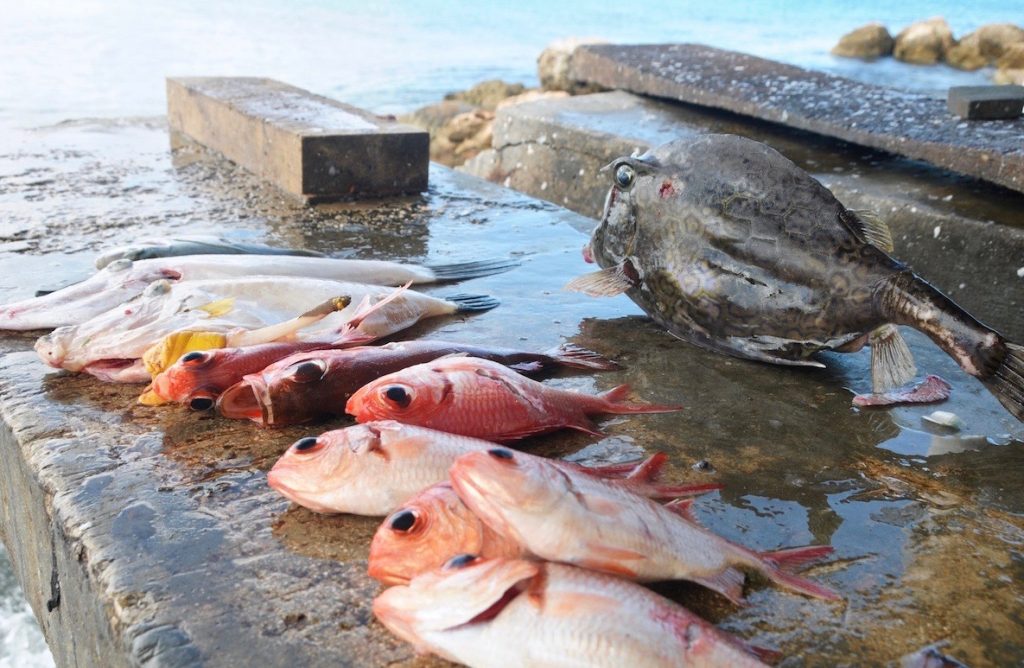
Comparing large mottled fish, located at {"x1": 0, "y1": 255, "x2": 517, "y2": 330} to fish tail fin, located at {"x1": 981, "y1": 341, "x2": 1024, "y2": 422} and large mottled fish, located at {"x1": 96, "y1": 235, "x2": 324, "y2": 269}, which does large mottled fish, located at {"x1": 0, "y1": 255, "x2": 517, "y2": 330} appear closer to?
large mottled fish, located at {"x1": 96, "y1": 235, "x2": 324, "y2": 269}

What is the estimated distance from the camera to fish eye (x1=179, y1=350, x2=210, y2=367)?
3.42 m

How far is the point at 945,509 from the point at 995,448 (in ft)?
2.14

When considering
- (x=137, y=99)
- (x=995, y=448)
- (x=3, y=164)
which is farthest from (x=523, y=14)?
(x=995, y=448)

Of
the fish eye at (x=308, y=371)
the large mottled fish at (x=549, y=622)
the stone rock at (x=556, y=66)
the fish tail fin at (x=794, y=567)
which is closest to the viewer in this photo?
the large mottled fish at (x=549, y=622)

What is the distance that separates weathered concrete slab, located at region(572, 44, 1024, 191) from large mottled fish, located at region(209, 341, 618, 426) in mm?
3825

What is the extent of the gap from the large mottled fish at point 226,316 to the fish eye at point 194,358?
371 millimetres

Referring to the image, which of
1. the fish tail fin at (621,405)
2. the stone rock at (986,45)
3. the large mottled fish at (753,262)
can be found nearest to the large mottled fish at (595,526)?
the fish tail fin at (621,405)

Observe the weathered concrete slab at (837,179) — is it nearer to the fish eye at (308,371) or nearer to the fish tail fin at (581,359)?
the fish tail fin at (581,359)

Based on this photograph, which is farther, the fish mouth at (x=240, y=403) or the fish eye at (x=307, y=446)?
the fish mouth at (x=240, y=403)

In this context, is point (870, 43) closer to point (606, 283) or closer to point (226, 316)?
point (606, 283)

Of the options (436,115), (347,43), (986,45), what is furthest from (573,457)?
(347,43)

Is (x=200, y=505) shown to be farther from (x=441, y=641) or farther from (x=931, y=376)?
(x=931, y=376)

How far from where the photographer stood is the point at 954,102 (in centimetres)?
644

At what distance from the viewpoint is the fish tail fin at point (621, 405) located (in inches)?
141
